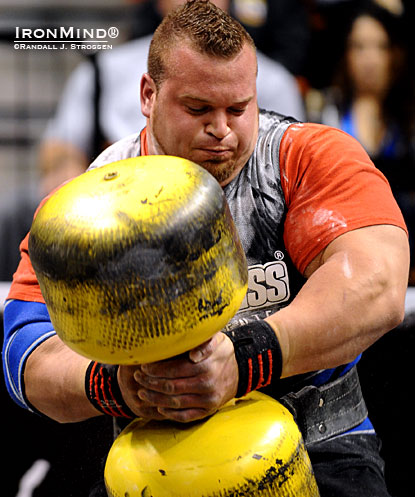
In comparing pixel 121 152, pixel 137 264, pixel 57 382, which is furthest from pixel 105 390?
pixel 121 152

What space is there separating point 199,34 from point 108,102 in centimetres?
177

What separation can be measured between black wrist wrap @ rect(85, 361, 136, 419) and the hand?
41 mm

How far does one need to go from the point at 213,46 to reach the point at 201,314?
534 mm

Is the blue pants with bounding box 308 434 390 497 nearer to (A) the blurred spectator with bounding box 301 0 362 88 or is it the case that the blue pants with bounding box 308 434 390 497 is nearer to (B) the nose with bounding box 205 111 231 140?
(B) the nose with bounding box 205 111 231 140

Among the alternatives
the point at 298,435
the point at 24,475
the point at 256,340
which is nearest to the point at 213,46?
the point at 256,340

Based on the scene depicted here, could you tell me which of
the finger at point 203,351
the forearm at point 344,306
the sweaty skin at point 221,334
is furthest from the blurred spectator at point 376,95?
the finger at point 203,351

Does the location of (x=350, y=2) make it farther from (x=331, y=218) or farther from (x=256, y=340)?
(x=256, y=340)

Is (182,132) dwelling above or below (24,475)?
above

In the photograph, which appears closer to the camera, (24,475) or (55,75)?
(24,475)

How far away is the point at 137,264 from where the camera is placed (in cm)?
94

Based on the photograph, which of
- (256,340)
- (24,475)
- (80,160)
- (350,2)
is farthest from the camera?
(350,2)

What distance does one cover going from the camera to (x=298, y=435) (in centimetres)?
116

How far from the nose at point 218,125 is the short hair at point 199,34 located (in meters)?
0.10

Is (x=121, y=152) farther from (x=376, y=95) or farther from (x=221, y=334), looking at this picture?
(x=376, y=95)
